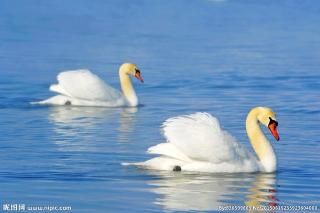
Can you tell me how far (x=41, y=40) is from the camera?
31797mm

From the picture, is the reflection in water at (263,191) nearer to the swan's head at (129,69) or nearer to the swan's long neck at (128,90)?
the swan's long neck at (128,90)

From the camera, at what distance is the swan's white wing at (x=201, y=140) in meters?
12.7

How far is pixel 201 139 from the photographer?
12.6 meters

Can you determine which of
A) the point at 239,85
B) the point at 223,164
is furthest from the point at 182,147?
the point at 239,85

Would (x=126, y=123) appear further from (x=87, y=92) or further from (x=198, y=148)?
(x=198, y=148)

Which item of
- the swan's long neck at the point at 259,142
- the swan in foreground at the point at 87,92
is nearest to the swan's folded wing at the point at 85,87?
the swan in foreground at the point at 87,92

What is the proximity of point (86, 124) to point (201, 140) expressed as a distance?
4.66 meters

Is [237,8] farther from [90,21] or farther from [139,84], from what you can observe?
[139,84]

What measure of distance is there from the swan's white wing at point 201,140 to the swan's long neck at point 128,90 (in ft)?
22.6

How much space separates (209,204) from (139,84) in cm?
1208

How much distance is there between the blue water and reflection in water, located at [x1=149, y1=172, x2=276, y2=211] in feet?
0.04

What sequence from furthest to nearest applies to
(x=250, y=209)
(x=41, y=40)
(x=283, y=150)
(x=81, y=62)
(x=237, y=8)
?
(x=237, y=8) < (x=41, y=40) < (x=81, y=62) < (x=283, y=150) < (x=250, y=209)

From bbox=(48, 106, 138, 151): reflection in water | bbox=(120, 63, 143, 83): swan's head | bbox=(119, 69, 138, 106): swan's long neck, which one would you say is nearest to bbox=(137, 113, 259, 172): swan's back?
bbox=(48, 106, 138, 151): reflection in water

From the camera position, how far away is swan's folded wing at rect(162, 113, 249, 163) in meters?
12.7
